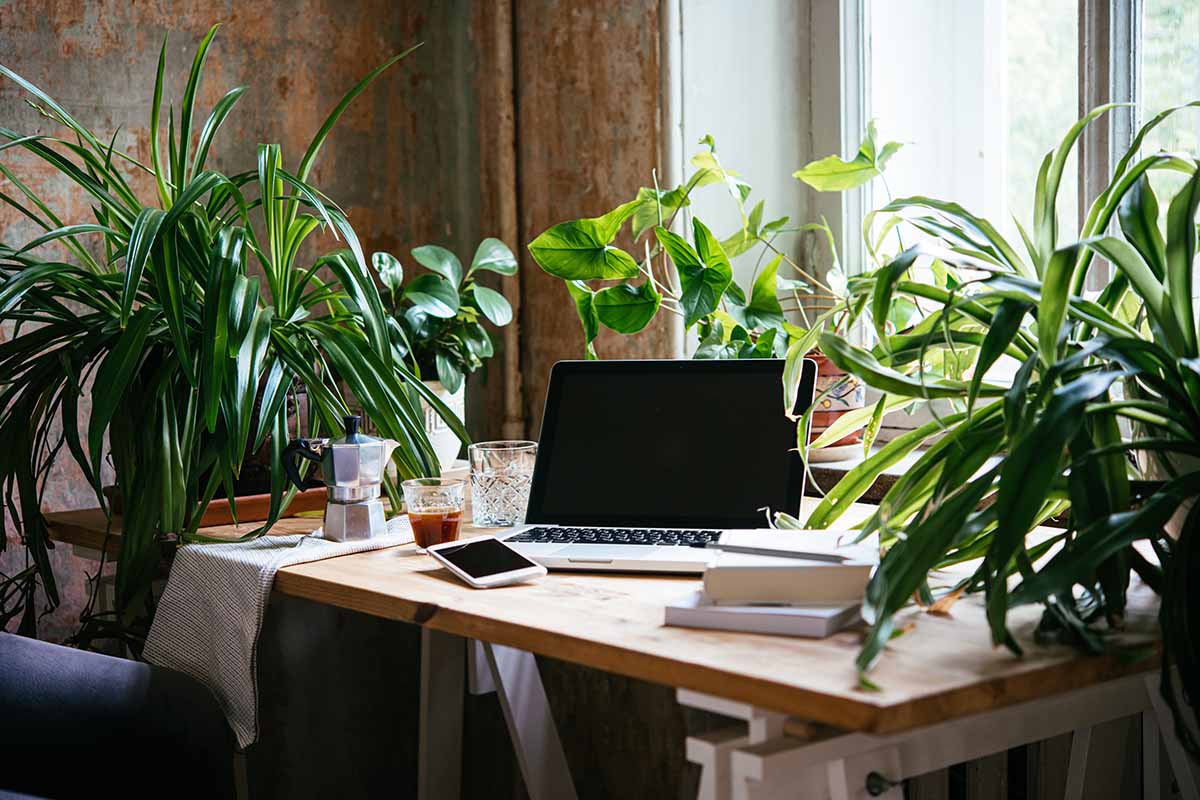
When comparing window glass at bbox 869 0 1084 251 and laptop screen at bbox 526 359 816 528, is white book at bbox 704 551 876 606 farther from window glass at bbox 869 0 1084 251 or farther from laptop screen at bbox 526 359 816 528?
window glass at bbox 869 0 1084 251

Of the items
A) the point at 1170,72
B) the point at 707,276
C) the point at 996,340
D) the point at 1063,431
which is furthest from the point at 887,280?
the point at 1170,72

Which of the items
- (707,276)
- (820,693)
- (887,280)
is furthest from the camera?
(707,276)

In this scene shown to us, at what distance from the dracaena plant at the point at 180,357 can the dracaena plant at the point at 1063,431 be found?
2.56ft

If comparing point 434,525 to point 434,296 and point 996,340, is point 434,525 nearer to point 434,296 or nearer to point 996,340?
point 434,296

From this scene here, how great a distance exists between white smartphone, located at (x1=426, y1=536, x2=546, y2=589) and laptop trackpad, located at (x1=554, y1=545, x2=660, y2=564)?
6cm

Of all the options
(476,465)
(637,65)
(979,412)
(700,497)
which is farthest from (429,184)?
(979,412)

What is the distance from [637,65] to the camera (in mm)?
2406

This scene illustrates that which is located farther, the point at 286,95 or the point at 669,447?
the point at 286,95

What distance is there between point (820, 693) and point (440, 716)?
40.9 inches

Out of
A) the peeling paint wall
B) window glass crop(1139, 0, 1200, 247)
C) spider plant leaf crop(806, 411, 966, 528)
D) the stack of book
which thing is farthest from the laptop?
the peeling paint wall

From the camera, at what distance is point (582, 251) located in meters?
2.01

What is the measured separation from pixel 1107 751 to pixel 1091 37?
1100 mm

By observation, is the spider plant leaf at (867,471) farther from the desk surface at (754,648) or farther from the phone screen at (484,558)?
the phone screen at (484,558)

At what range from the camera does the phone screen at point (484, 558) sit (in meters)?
1.49
